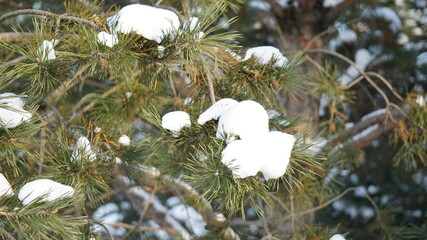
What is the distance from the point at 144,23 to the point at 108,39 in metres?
0.08

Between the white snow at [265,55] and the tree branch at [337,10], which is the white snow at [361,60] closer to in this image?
the tree branch at [337,10]

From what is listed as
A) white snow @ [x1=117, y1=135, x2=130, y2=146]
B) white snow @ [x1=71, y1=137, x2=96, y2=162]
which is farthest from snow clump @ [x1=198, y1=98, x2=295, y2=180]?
white snow @ [x1=117, y1=135, x2=130, y2=146]

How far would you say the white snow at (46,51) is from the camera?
1.08m

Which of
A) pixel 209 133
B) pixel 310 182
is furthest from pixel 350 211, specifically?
pixel 209 133

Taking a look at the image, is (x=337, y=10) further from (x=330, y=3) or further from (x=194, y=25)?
(x=194, y=25)

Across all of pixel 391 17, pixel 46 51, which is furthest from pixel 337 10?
pixel 46 51

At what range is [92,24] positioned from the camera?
43.8 inches

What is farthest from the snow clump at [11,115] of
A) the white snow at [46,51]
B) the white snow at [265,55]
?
the white snow at [265,55]

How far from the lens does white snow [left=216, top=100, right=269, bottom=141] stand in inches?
37.1

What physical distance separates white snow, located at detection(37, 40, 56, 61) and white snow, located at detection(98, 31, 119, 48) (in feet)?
0.33

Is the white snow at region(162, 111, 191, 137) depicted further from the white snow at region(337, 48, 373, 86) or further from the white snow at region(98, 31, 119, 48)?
the white snow at region(337, 48, 373, 86)

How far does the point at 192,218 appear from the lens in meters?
2.38

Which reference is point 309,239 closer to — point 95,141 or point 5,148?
point 95,141

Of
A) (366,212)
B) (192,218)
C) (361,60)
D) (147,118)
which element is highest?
(147,118)
